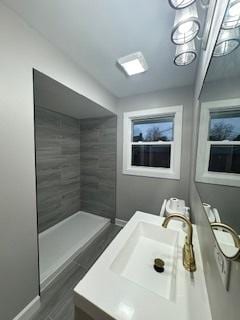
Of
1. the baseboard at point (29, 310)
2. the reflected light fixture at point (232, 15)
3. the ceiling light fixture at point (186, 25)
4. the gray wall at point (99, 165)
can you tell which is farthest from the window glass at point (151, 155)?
the baseboard at point (29, 310)

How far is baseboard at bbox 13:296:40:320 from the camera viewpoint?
1.13m

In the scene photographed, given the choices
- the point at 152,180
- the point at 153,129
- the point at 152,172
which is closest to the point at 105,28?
the point at 153,129

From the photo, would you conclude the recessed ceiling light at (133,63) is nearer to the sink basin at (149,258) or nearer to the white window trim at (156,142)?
the white window trim at (156,142)

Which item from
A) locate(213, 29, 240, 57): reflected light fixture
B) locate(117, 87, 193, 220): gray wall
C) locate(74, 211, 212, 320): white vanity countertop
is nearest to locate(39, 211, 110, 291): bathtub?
locate(117, 87, 193, 220): gray wall

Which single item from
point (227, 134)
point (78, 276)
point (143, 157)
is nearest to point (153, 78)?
point (143, 157)

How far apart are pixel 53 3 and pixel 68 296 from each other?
8.23 ft

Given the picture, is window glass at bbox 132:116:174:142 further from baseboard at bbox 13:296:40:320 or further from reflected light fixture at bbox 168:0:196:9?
baseboard at bbox 13:296:40:320

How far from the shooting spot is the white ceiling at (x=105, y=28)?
97cm

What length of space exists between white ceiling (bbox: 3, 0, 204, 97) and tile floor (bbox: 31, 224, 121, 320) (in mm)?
2452

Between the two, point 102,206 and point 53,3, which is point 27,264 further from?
point 53,3

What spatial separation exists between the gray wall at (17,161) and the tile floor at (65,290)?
0.18 meters

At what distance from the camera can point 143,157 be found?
248cm

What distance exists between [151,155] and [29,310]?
229 centimetres

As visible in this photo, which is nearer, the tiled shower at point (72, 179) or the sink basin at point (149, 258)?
the sink basin at point (149, 258)
